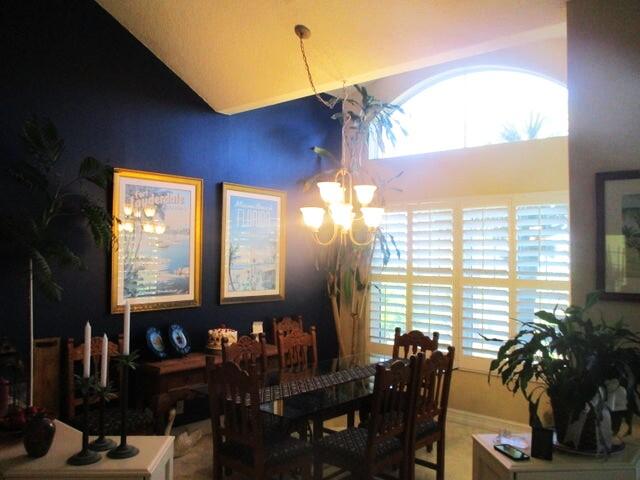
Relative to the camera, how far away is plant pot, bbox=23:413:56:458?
6.86ft

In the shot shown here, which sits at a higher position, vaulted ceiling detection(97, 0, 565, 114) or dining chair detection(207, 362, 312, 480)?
vaulted ceiling detection(97, 0, 565, 114)

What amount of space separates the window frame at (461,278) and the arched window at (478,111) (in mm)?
551

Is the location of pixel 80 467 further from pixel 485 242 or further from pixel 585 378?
pixel 485 242

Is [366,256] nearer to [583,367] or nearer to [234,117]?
[234,117]

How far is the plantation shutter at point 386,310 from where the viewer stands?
5.37 meters

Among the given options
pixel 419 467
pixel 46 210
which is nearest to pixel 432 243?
pixel 419 467

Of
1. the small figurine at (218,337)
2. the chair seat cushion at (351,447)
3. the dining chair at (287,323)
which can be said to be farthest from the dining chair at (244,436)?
the dining chair at (287,323)

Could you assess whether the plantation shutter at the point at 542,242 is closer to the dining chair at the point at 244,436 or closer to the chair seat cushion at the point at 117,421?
the dining chair at the point at 244,436

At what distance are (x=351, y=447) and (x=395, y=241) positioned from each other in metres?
2.76

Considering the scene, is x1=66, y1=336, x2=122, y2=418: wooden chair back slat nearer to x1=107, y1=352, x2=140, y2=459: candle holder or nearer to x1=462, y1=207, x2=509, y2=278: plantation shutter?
x1=107, y1=352, x2=140, y2=459: candle holder

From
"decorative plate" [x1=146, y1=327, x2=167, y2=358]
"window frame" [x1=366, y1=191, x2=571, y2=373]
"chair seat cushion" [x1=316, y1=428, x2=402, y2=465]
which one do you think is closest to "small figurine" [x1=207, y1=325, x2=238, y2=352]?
"decorative plate" [x1=146, y1=327, x2=167, y2=358]

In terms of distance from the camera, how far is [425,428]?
3.39 m

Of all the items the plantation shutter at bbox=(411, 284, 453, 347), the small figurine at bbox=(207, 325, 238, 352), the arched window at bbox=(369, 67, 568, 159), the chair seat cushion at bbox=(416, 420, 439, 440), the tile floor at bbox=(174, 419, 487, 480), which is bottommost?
the tile floor at bbox=(174, 419, 487, 480)

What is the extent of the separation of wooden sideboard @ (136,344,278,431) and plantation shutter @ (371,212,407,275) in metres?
2.24
